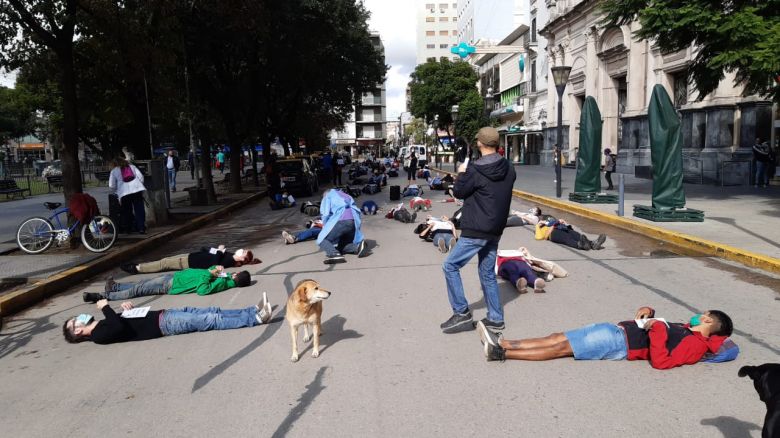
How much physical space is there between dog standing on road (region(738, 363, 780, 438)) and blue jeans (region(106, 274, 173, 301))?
650cm

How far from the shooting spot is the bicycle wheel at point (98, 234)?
1023 centimetres

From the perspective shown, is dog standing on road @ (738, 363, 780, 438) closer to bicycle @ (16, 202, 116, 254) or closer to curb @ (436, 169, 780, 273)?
curb @ (436, 169, 780, 273)

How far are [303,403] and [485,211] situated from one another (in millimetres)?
2213

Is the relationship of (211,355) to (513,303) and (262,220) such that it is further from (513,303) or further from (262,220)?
(262,220)

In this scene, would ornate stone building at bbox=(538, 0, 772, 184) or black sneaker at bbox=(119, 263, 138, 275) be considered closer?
black sneaker at bbox=(119, 263, 138, 275)

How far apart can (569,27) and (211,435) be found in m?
39.1

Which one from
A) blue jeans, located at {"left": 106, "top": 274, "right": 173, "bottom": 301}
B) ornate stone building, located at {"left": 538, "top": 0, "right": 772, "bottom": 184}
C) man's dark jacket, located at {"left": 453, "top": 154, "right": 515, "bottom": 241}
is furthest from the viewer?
ornate stone building, located at {"left": 538, "top": 0, "right": 772, "bottom": 184}

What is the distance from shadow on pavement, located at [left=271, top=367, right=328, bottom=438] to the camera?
359 centimetres

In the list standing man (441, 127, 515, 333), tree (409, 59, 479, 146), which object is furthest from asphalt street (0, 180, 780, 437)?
tree (409, 59, 479, 146)

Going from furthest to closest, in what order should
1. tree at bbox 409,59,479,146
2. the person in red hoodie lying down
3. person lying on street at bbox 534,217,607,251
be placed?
tree at bbox 409,59,479,146 → person lying on street at bbox 534,217,607,251 → the person in red hoodie lying down

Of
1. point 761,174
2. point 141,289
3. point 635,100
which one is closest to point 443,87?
point 635,100

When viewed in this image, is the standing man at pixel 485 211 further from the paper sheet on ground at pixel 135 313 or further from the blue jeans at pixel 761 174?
the blue jeans at pixel 761 174

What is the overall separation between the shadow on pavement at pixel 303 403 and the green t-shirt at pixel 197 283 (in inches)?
125

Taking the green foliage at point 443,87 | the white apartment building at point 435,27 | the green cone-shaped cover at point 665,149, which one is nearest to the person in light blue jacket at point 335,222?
the green cone-shaped cover at point 665,149
